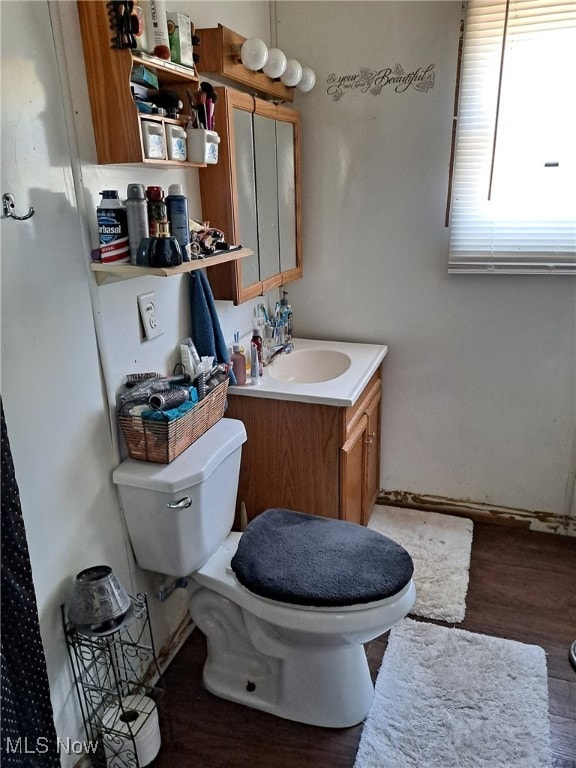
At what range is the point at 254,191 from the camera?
6.38ft

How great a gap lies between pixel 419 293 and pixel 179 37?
4.53 ft

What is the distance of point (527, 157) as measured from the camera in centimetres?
206

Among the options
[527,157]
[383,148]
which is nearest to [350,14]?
[383,148]

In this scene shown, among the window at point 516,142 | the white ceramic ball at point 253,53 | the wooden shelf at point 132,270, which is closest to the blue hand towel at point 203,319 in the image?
the wooden shelf at point 132,270

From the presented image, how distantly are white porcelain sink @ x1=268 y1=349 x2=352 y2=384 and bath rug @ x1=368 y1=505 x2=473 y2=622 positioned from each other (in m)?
0.69

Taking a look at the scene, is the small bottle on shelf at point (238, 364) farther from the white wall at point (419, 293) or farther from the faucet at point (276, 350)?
the white wall at point (419, 293)

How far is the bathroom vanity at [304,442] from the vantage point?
1.91 metres

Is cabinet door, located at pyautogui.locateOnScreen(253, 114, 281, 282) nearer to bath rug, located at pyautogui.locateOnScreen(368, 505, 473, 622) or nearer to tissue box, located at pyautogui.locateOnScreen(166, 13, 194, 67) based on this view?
tissue box, located at pyautogui.locateOnScreen(166, 13, 194, 67)

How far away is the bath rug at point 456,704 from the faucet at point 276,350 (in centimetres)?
109

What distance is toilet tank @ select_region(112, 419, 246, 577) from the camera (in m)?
1.46

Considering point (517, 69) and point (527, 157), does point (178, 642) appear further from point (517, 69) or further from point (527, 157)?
point (517, 69)

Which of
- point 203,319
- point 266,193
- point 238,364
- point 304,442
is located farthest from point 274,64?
point 304,442

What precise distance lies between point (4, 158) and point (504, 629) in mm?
2002

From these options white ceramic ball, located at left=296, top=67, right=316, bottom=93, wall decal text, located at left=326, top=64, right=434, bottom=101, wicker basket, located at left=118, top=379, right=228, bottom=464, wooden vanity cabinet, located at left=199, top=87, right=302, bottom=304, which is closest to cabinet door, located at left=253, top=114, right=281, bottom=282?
wooden vanity cabinet, located at left=199, top=87, right=302, bottom=304
